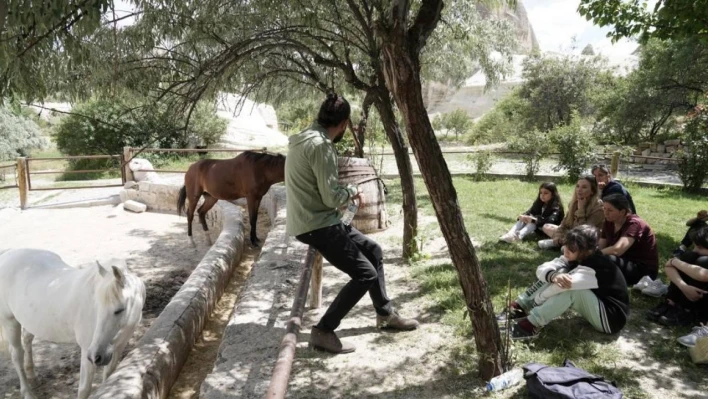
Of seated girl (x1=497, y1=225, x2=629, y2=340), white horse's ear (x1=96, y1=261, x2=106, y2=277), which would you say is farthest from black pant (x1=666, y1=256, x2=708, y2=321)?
white horse's ear (x1=96, y1=261, x2=106, y2=277)

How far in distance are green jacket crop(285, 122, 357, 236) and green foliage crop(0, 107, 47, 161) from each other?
2032 centimetres

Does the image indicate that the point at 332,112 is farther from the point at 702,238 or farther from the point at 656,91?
the point at 656,91

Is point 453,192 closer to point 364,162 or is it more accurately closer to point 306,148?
point 306,148

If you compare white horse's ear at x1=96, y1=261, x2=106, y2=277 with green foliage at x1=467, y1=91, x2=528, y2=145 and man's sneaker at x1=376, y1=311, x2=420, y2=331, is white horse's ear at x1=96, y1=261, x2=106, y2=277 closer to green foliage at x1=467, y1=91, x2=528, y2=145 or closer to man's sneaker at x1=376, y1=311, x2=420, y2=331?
man's sneaker at x1=376, y1=311, x2=420, y2=331

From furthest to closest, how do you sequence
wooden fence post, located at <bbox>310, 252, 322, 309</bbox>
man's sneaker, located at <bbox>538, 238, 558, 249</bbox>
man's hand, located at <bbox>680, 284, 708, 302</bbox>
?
man's sneaker, located at <bbox>538, 238, 558, 249</bbox> → wooden fence post, located at <bbox>310, 252, 322, 309</bbox> → man's hand, located at <bbox>680, 284, 708, 302</bbox>

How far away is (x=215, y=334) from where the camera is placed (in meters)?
4.23

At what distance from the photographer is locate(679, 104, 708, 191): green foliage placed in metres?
9.96

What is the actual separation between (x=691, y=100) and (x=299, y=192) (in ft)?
67.5

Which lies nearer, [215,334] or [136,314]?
[136,314]

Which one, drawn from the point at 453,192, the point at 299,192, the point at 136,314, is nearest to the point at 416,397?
the point at 453,192

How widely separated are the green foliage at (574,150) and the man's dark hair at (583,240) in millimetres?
8498

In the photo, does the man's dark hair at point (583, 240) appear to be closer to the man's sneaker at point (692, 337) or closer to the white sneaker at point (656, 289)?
the man's sneaker at point (692, 337)

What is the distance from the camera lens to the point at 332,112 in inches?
110

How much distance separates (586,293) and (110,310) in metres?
3.17
